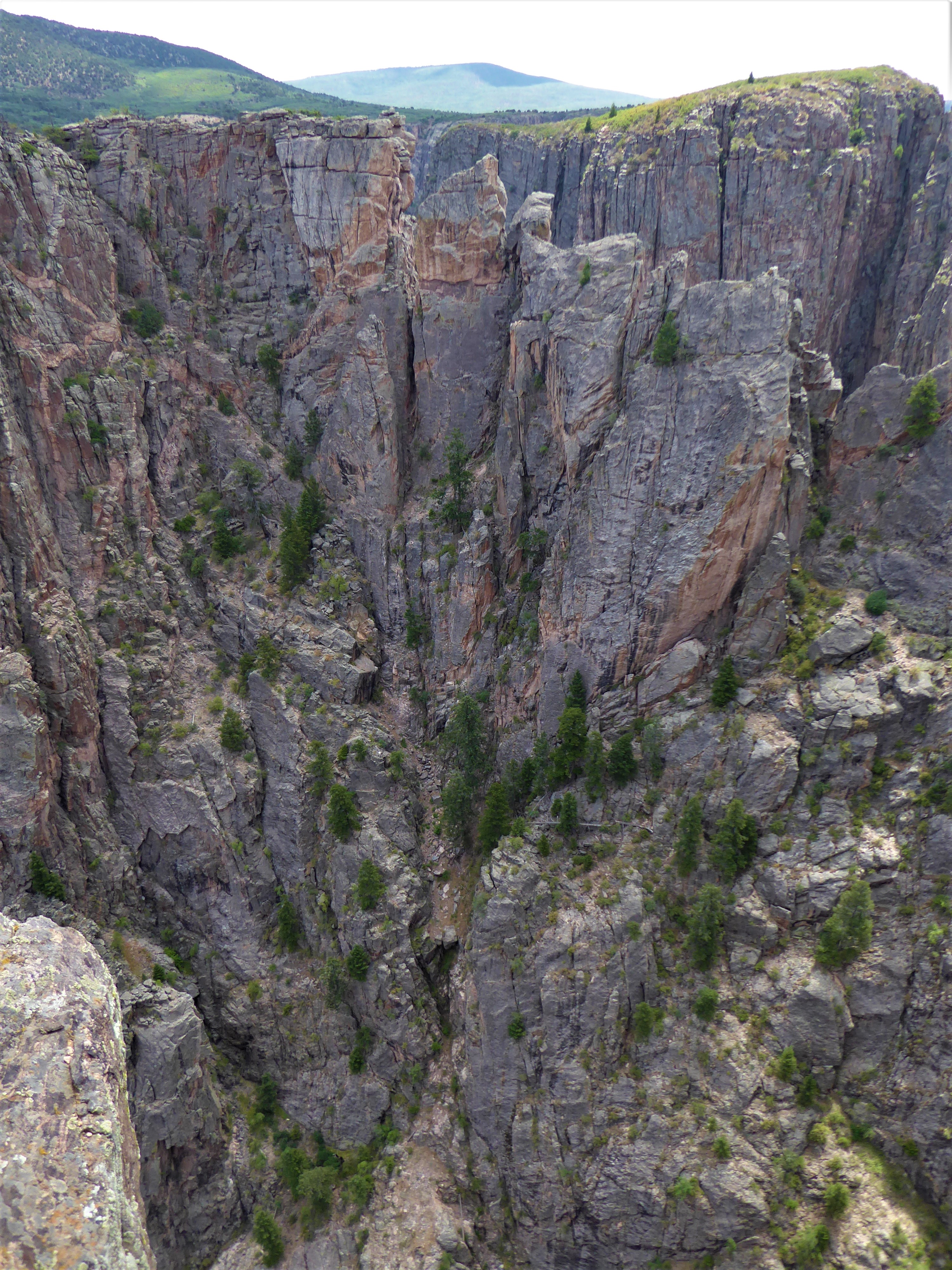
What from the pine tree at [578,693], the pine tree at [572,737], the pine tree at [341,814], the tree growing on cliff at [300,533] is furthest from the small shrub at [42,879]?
the pine tree at [578,693]

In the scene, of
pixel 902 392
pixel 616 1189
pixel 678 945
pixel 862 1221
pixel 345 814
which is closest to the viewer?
pixel 862 1221

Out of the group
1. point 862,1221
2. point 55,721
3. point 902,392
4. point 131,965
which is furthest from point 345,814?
point 902,392

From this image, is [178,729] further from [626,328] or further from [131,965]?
[626,328]

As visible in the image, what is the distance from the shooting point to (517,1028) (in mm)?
55062

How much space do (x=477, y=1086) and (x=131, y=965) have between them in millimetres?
30638

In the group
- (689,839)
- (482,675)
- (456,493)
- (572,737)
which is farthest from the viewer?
(456,493)

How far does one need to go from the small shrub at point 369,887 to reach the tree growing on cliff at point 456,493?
3388cm

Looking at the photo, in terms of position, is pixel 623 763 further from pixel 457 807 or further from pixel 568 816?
pixel 457 807

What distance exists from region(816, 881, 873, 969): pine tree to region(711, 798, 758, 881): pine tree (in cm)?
651

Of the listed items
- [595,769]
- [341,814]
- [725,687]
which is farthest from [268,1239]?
[725,687]

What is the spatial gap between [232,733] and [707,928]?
45.2 metres

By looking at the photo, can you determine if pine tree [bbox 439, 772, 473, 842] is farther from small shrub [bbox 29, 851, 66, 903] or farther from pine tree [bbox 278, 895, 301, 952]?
small shrub [bbox 29, 851, 66, 903]

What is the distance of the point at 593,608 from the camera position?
62.2 meters

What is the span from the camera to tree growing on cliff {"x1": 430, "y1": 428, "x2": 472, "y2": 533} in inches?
2876
